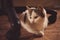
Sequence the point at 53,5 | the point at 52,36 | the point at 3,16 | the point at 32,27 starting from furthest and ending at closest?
the point at 53,5
the point at 3,16
the point at 52,36
the point at 32,27

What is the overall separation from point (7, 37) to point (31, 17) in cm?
26

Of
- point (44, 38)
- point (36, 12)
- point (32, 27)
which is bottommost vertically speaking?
point (44, 38)

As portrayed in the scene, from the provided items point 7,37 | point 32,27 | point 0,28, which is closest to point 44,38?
point 32,27

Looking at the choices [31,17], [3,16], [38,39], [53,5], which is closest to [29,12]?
[31,17]

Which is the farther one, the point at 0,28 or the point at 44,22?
the point at 0,28

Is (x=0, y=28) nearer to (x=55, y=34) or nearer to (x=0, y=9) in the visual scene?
(x=0, y=9)

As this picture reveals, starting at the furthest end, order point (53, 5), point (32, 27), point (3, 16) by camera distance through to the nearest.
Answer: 1. point (53, 5)
2. point (3, 16)
3. point (32, 27)

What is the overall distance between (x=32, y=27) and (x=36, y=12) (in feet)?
0.51

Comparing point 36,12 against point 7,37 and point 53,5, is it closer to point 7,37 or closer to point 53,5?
point 7,37

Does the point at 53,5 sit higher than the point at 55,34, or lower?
higher

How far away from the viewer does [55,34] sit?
1587 mm

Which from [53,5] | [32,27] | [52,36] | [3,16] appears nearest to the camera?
[32,27]

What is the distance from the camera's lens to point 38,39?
1.50 meters

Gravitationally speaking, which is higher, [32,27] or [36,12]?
[36,12]
